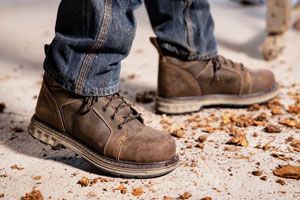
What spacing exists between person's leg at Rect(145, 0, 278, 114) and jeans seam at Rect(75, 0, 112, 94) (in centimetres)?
42

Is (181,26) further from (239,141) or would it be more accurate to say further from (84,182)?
(84,182)

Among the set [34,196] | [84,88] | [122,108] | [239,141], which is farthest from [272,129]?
[34,196]

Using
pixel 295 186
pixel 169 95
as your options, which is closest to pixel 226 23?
pixel 169 95

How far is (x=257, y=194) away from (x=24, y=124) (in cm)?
77

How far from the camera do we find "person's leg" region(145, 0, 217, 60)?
4.78 feet

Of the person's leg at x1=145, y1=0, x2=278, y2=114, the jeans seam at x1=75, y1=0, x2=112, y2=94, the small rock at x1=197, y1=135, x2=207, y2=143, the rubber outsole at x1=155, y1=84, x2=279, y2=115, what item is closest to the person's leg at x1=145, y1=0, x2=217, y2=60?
the person's leg at x1=145, y1=0, x2=278, y2=114

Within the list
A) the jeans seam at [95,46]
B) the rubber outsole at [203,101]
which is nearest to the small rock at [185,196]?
the jeans seam at [95,46]

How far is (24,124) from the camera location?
1.46m

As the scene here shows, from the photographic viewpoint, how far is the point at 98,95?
1.14 metres

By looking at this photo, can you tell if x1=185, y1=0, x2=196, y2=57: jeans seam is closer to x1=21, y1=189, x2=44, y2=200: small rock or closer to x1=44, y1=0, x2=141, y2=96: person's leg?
x1=44, y1=0, x2=141, y2=96: person's leg

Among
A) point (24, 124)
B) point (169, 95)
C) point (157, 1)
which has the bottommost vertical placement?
point (24, 124)

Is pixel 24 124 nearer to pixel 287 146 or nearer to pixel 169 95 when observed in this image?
pixel 169 95

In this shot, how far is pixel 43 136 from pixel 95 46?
0.92 feet

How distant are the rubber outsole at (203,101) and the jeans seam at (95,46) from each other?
0.46m
